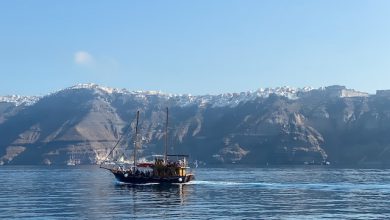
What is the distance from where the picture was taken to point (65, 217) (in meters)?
87.8

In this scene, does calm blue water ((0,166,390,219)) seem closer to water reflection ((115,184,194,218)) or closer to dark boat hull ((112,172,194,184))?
water reflection ((115,184,194,218))

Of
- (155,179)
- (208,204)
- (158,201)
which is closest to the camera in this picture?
(208,204)

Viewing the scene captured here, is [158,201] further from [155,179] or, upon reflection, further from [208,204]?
[155,179]

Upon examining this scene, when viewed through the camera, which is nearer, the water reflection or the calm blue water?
the calm blue water

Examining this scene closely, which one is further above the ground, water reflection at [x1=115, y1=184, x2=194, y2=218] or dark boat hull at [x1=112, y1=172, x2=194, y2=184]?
dark boat hull at [x1=112, y1=172, x2=194, y2=184]

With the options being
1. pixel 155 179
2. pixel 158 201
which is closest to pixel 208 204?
pixel 158 201

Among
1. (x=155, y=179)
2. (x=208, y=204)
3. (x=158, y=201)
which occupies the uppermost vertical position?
(x=155, y=179)

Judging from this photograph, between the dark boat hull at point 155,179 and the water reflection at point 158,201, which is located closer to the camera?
the water reflection at point 158,201

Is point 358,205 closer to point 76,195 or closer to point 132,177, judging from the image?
point 76,195

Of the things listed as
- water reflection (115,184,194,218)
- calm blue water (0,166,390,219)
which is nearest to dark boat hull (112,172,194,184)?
water reflection (115,184,194,218)

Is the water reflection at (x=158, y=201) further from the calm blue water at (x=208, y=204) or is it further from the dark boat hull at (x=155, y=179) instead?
the dark boat hull at (x=155, y=179)

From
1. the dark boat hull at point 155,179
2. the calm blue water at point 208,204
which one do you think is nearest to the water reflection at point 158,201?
the calm blue water at point 208,204

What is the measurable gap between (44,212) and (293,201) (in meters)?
41.7

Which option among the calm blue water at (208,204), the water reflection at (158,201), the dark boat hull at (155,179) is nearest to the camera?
the calm blue water at (208,204)
